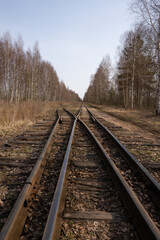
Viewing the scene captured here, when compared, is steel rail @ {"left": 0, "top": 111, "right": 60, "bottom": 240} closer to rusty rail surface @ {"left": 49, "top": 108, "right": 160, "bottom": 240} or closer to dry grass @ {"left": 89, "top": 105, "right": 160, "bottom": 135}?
rusty rail surface @ {"left": 49, "top": 108, "right": 160, "bottom": 240}

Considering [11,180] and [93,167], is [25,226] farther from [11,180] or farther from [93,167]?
[93,167]

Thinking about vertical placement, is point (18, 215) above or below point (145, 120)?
below

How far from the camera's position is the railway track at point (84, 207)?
1.65 metres

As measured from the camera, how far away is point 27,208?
1984 mm

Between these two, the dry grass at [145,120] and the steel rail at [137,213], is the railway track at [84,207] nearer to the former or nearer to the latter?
the steel rail at [137,213]

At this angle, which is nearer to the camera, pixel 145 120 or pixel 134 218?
pixel 134 218

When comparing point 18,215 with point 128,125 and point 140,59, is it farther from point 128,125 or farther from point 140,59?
point 140,59

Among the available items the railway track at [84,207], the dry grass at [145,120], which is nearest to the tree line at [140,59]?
the dry grass at [145,120]

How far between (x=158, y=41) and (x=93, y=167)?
13037mm

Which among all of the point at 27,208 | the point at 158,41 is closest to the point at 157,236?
the point at 27,208

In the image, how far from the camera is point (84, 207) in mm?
2129

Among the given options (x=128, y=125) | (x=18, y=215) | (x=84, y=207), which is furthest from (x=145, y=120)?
(x=18, y=215)

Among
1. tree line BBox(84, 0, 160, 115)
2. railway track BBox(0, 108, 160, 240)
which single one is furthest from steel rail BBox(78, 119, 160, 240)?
tree line BBox(84, 0, 160, 115)

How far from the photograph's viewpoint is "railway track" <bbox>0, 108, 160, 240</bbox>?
5.41 ft
